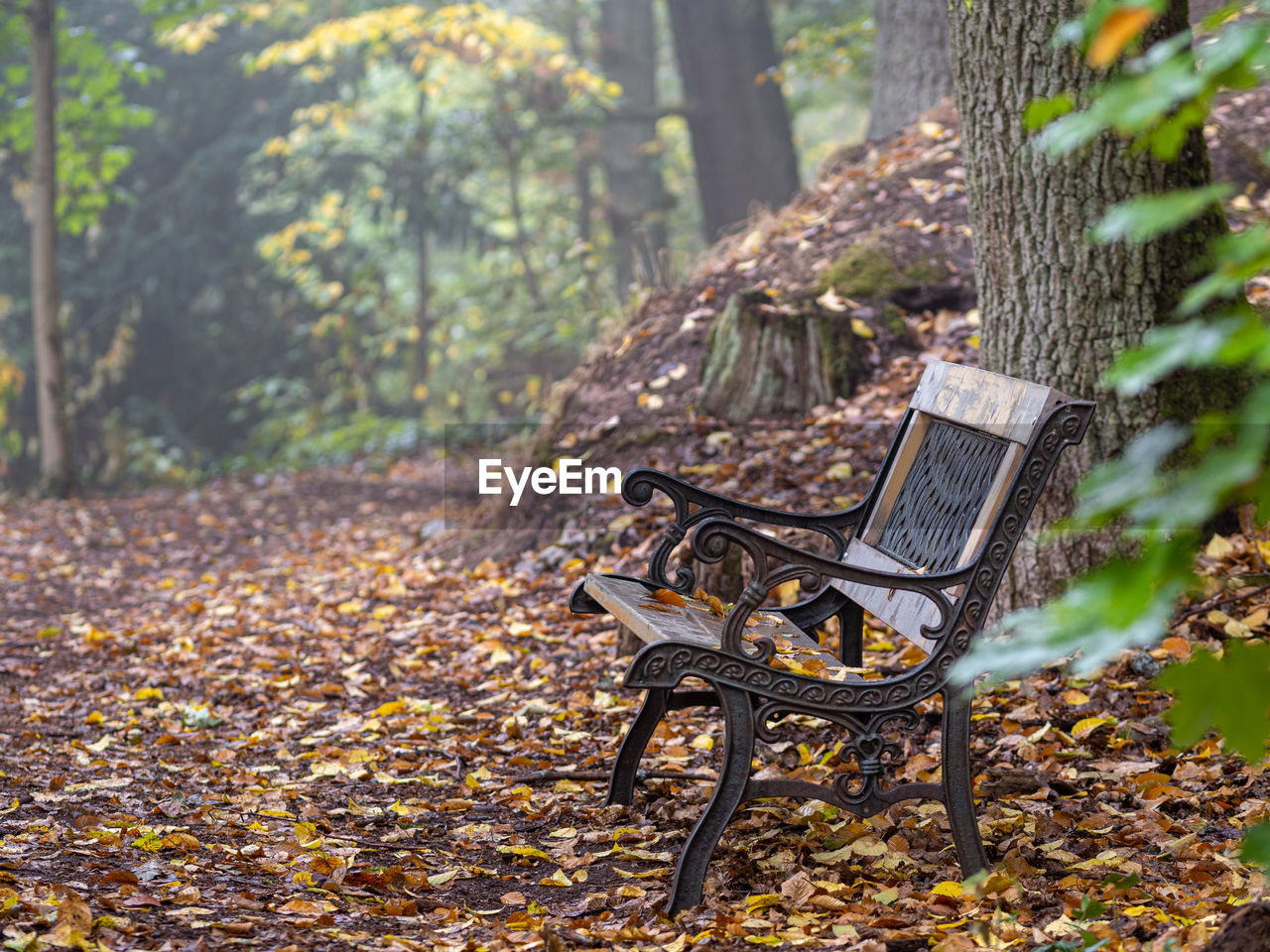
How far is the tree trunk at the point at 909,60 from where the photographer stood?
840 centimetres

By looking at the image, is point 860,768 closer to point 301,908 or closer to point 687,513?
point 687,513

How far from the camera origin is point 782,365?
19.6ft

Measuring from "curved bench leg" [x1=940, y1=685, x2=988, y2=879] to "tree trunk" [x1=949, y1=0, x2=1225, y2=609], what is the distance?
139cm

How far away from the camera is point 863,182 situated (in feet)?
24.7

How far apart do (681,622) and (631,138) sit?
1152cm

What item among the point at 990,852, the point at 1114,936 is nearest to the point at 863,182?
the point at 990,852

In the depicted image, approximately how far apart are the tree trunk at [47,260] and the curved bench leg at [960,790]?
9.21m

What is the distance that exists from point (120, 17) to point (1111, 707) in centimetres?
1587

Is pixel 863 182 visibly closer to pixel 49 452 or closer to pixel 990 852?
pixel 990 852

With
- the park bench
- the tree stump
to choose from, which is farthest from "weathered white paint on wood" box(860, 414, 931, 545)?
the tree stump

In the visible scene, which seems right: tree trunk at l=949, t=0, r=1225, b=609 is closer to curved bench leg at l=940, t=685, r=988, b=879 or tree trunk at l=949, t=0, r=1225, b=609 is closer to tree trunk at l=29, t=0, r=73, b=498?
curved bench leg at l=940, t=685, r=988, b=879

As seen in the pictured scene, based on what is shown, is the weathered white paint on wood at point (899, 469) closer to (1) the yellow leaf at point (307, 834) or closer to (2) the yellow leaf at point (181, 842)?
(1) the yellow leaf at point (307, 834)

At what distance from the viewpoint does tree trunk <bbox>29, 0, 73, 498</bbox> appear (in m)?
9.63

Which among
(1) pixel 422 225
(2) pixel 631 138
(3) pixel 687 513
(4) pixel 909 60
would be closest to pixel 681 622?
(3) pixel 687 513
